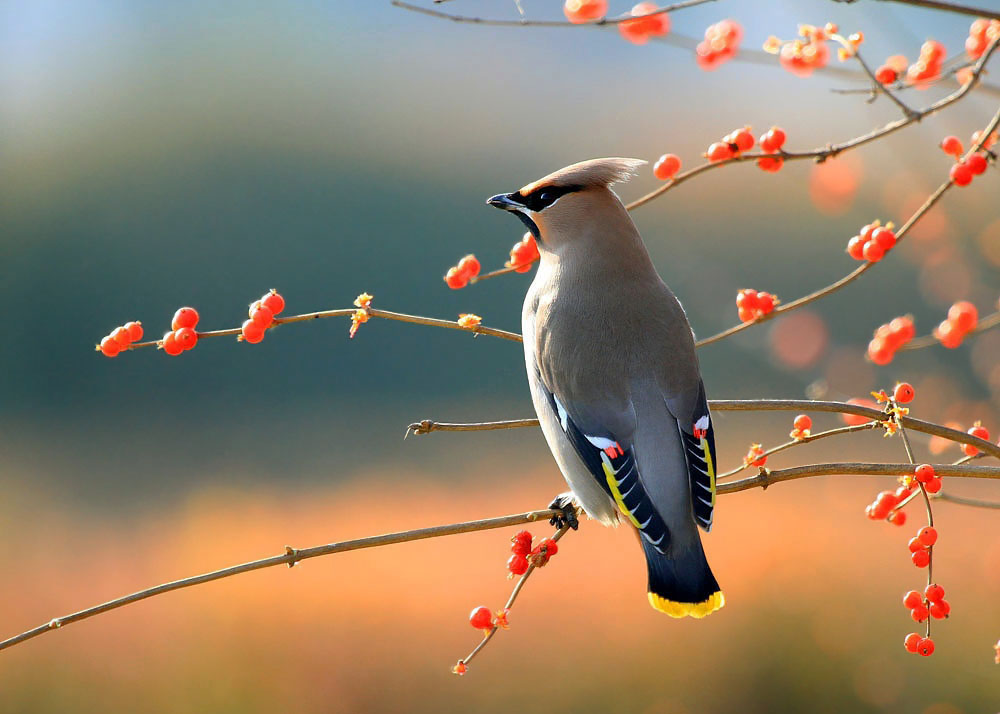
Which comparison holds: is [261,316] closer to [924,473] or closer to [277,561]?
[277,561]

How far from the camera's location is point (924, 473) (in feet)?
5.40

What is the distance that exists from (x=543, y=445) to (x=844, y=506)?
2.50 m

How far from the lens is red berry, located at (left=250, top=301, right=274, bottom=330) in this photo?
1.84m

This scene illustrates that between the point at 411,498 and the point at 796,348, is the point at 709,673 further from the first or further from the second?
the point at 796,348

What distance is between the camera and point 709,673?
454 centimetres

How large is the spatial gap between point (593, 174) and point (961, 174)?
0.77 meters

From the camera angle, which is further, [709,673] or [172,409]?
[172,409]

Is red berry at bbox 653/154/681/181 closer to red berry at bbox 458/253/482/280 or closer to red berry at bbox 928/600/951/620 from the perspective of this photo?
red berry at bbox 458/253/482/280

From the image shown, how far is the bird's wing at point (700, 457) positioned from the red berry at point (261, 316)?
0.80 metres

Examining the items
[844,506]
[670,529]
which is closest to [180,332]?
[670,529]

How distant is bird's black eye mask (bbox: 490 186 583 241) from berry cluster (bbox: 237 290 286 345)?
1.96 feet

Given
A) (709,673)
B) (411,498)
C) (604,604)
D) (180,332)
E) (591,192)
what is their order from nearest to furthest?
(180,332) < (591,192) < (709,673) < (604,604) < (411,498)

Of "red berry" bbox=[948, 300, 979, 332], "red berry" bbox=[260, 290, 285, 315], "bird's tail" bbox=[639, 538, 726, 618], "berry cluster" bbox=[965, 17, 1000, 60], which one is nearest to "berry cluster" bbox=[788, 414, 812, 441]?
"bird's tail" bbox=[639, 538, 726, 618]

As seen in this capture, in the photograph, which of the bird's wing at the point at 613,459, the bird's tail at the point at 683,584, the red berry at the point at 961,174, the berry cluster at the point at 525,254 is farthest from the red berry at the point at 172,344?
the red berry at the point at 961,174
